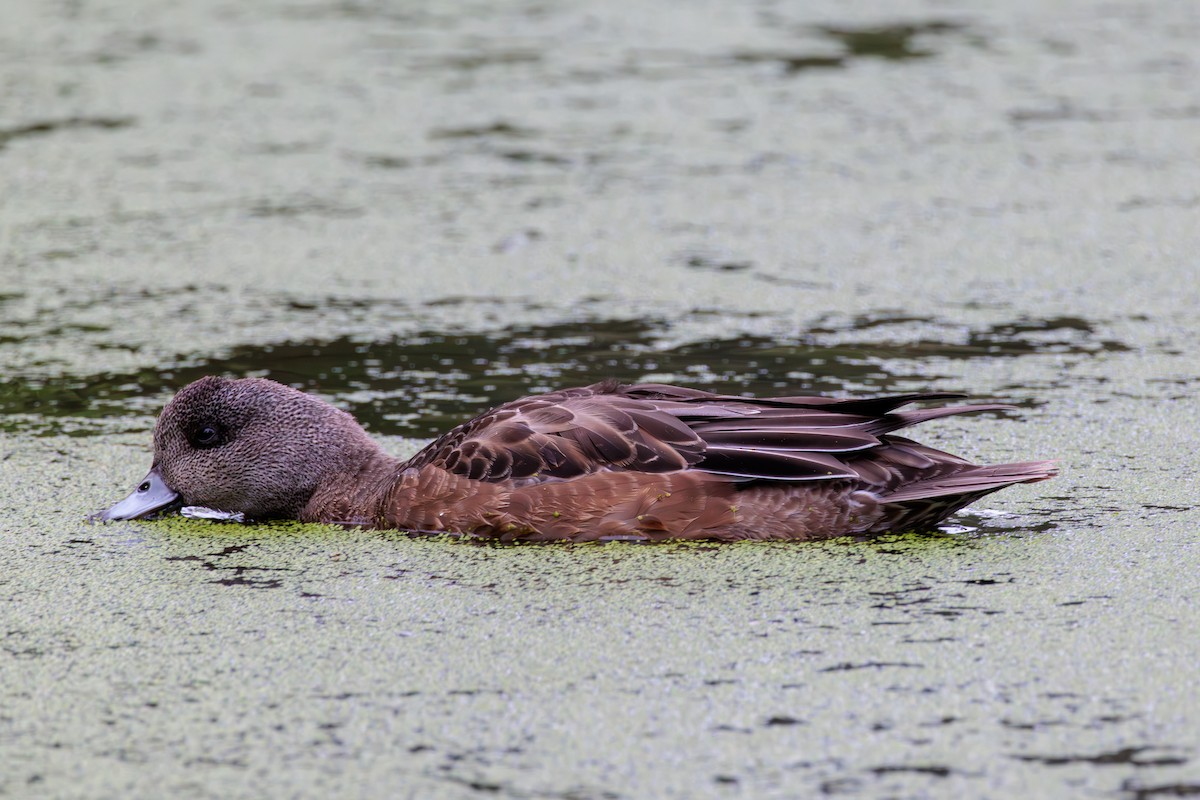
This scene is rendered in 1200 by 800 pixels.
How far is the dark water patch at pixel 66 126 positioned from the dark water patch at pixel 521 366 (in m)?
3.50

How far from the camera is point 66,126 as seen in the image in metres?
8.91

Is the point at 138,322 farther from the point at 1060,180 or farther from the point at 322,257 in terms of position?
the point at 1060,180

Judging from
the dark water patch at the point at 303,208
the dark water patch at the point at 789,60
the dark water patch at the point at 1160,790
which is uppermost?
the dark water patch at the point at 789,60

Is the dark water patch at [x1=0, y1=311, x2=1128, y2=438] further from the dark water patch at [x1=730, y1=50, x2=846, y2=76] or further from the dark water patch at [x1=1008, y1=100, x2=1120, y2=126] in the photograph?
the dark water patch at [x1=730, y1=50, x2=846, y2=76]

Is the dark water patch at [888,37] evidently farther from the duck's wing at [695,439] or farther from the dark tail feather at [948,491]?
the dark tail feather at [948,491]

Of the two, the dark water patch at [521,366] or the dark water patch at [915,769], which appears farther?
the dark water patch at [521,366]

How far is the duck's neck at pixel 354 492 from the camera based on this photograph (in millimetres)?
4320

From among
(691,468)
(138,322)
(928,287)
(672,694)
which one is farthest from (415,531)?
(928,287)

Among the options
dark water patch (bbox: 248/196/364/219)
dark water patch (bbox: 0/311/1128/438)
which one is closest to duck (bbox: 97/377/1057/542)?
dark water patch (bbox: 0/311/1128/438)

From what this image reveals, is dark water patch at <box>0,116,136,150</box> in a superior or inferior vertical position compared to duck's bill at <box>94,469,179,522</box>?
superior

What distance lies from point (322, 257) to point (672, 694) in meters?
4.20

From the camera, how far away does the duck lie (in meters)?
3.97

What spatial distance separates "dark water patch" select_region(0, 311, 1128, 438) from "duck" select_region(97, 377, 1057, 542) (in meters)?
0.87

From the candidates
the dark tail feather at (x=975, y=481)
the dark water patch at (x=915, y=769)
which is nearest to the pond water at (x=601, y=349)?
the dark water patch at (x=915, y=769)
